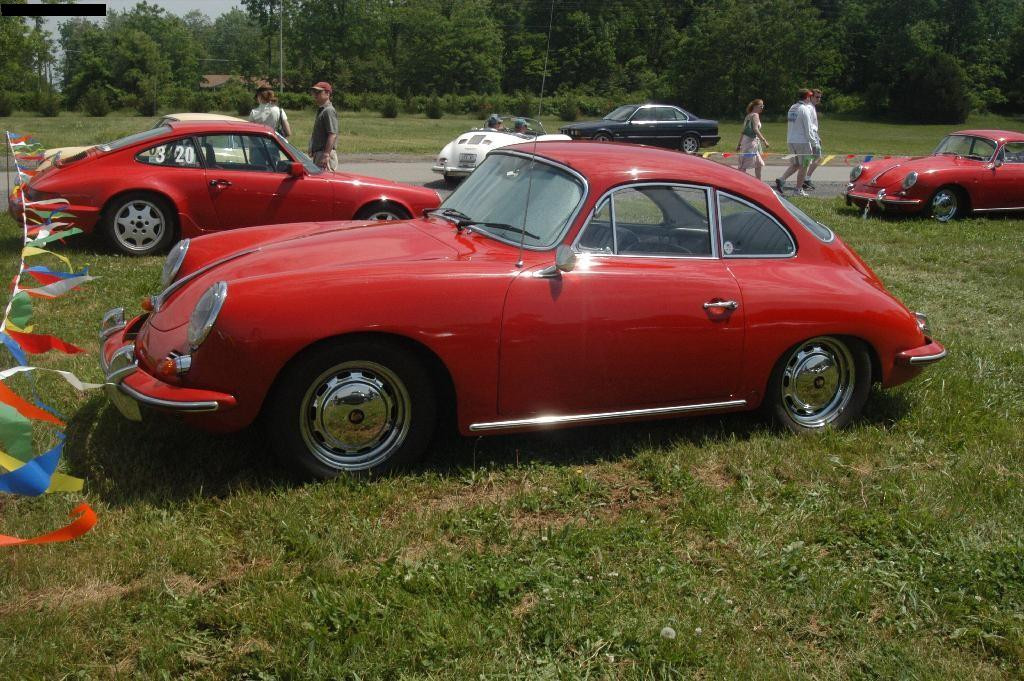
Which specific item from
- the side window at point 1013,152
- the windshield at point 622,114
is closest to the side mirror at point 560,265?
the side window at point 1013,152

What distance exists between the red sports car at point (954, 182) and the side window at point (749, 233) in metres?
9.19

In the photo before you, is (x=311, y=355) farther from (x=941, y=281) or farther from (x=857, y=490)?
(x=941, y=281)

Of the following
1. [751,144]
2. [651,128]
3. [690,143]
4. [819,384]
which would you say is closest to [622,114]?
[651,128]

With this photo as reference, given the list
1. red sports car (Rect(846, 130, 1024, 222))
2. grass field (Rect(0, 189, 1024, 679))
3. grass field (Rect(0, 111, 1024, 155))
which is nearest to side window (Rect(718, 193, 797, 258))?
grass field (Rect(0, 189, 1024, 679))

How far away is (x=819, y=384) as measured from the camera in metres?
4.93

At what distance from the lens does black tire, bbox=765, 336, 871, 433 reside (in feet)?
15.8

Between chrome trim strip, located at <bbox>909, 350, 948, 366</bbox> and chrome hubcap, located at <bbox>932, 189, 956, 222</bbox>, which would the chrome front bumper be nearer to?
chrome trim strip, located at <bbox>909, 350, 948, 366</bbox>

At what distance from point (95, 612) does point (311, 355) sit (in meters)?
1.26

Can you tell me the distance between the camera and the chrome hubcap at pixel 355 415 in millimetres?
3947

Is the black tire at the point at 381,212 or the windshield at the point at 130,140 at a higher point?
the windshield at the point at 130,140

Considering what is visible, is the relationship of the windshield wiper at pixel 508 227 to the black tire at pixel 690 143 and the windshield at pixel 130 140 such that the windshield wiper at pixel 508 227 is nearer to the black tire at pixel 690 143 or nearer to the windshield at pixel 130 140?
the windshield at pixel 130 140

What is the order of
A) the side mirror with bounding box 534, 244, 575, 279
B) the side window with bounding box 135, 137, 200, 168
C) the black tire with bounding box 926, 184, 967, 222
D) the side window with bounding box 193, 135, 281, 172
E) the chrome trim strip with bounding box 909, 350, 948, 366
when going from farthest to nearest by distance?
the black tire with bounding box 926, 184, 967, 222 → the side window with bounding box 193, 135, 281, 172 → the side window with bounding box 135, 137, 200, 168 → the chrome trim strip with bounding box 909, 350, 948, 366 → the side mirror with bounding box 534, 244, 575, 279

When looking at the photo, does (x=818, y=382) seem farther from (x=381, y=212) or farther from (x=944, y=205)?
(x=944, y=205)

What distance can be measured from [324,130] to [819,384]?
779 cm
